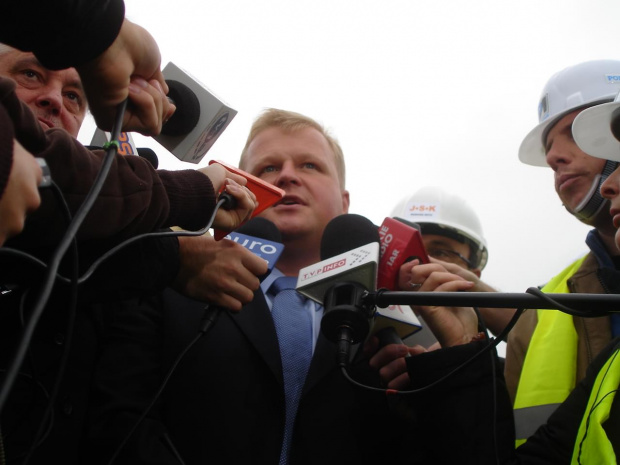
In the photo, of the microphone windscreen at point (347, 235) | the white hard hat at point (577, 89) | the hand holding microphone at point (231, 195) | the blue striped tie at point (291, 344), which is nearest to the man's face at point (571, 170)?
the white hard hat at point (577, 89)

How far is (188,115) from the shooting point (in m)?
1.73

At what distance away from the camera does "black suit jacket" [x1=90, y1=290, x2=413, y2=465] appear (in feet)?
5.58

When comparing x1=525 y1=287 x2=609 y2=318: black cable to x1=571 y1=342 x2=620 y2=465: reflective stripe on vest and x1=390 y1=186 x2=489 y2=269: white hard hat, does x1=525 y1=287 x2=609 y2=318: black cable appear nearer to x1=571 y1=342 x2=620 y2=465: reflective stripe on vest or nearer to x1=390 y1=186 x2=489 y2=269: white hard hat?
x1=571 y1=342 x2=620 y2=465: reflective stripe on vest

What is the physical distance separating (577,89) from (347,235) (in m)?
2.99

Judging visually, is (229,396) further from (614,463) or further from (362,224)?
(614,463)

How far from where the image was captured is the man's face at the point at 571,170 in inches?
131

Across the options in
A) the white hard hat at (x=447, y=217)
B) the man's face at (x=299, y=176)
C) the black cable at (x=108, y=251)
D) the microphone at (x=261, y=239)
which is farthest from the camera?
the white hard hat at (x=447, y=217)

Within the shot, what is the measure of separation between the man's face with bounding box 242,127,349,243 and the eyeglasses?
155cm

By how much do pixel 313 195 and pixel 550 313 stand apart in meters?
1.36

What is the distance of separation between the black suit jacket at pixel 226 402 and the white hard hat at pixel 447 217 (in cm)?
326

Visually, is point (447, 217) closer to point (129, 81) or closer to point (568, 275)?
point (568, 275)

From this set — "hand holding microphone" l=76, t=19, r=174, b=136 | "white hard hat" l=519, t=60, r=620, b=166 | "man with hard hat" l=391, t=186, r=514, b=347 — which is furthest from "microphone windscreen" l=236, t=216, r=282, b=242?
"white hard hat" l=519, t=60, r=620, b=166

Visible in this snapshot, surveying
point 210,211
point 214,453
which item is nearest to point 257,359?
point 214,453

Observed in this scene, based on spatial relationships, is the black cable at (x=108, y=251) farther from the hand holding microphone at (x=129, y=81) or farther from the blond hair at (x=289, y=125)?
the blond hair at (x=289, y=125)
